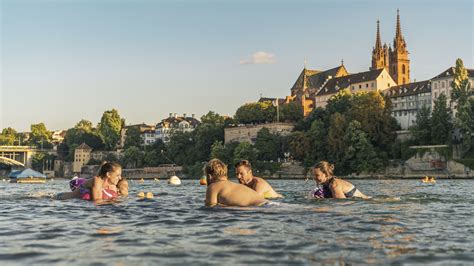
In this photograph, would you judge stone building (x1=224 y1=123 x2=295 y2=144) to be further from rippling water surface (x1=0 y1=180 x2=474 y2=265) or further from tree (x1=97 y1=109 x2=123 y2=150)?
rippling water surface (x1=0 y1=180 x2=474 y2=265)

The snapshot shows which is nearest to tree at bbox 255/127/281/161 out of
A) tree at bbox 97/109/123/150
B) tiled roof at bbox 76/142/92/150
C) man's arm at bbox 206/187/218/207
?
tree at bbox 97/109/123/150

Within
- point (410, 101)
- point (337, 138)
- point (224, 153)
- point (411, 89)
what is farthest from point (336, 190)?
point (411, 89)

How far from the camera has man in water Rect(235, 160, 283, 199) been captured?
14.9 m

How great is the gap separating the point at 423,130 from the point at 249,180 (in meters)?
80.4

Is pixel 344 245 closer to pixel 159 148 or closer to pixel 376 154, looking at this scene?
pixel 376 154

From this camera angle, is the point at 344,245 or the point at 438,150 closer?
the point at 344,245

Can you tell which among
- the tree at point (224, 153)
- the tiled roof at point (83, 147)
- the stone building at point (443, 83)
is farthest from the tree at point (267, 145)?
the tiled roof at point (83, 147)

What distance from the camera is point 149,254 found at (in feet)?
24.1

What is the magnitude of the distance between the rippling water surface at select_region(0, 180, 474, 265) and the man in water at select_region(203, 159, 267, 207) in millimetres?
297

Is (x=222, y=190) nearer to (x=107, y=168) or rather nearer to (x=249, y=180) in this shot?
(x=249, y=180)

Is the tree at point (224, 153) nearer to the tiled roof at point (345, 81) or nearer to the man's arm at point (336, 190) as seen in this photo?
the tiled roof at point (345, 81)

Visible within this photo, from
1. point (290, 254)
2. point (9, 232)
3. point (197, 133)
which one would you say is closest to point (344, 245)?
point (290, 254)

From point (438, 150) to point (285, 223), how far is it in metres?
80.4

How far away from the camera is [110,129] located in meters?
171
